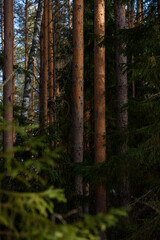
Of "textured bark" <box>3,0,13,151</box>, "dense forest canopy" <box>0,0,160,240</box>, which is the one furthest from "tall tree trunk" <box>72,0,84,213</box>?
"textured bark" <box>3,0,13,151</box>

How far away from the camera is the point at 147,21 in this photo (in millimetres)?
4828

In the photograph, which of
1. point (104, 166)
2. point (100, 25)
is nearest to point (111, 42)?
point (100, 25)

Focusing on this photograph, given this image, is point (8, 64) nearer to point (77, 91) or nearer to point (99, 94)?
point (77, 91)

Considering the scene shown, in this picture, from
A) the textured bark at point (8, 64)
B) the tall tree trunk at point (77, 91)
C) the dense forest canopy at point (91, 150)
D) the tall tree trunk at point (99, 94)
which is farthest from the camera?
the tall tree trunk at point (77, 91)

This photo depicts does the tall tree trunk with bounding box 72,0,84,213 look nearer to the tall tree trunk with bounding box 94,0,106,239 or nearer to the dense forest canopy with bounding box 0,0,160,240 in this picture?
the dense forest canopy with bounding box 0,0,160,240

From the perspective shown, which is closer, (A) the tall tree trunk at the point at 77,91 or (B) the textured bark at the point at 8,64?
(B) the textured bark at the point at 8,64

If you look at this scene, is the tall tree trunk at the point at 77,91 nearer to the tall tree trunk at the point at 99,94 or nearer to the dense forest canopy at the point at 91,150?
the dense forest canopy at the point at 91,150

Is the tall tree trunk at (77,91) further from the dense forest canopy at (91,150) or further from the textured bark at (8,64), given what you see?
the textured bark at (8,64)

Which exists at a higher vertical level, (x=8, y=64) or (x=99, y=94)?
(x=8, y=64)

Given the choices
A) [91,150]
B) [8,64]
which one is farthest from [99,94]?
[91,150]

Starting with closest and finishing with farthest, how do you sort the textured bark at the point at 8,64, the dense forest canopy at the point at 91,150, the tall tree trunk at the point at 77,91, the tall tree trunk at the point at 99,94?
the dense forest canopy at the point at 91,150 → the textured bark at the point at 8,64 → the tall tree trunk at the point at 99,94 → the tall tree trunk at the point at 77,91

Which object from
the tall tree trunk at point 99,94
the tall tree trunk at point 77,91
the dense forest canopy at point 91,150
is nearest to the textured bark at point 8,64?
the dense forest canopy at point 91,150

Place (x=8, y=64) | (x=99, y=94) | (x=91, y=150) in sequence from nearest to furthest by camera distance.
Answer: (x=8, y=64) → (x=99, y=94) → (x=91, y=150)

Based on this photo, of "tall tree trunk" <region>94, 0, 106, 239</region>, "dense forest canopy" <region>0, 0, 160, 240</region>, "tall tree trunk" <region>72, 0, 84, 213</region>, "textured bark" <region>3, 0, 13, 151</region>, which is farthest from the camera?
"tall tree trunk" <region>72, 0, 84, 213</region>
